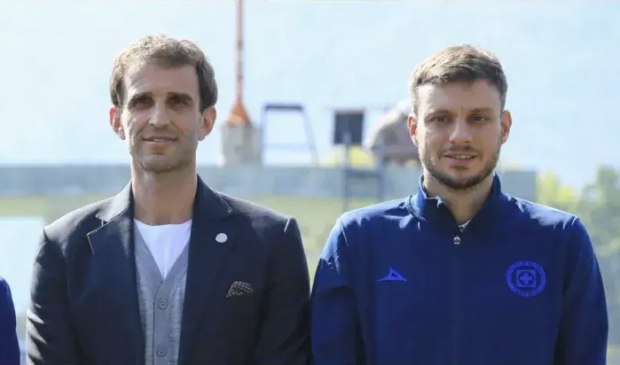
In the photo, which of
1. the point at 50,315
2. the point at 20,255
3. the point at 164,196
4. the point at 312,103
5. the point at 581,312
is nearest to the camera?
the point at 581,312

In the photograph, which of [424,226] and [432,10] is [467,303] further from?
[432,10]

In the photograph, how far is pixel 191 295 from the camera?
11.5 feet

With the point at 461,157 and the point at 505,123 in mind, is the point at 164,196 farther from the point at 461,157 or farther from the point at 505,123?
the point at 505,123

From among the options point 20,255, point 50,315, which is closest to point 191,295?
point 50,315

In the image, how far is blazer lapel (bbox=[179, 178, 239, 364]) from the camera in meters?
3.48

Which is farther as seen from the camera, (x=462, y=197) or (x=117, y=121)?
(x=117, y=121)

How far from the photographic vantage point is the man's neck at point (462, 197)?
3.51 m

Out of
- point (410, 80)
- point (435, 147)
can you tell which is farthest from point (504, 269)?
point (410, 80)

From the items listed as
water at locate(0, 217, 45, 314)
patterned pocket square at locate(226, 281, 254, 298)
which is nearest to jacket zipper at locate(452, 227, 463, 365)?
patterned pocket square at locate(226, 281, 254, 298)

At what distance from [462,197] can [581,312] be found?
1.61 feet

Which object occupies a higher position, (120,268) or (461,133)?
(461,133)

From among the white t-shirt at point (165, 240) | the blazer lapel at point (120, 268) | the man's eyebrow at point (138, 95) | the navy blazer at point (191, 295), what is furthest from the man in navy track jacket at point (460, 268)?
the man's eyebrow at point (138, 95)

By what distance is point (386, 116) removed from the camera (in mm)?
16125

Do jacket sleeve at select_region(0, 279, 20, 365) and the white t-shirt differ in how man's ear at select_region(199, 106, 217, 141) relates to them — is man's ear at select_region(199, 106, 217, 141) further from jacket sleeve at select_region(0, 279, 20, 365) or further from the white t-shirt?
jacket sleeve at select_region(0, 279, 20, 365)
